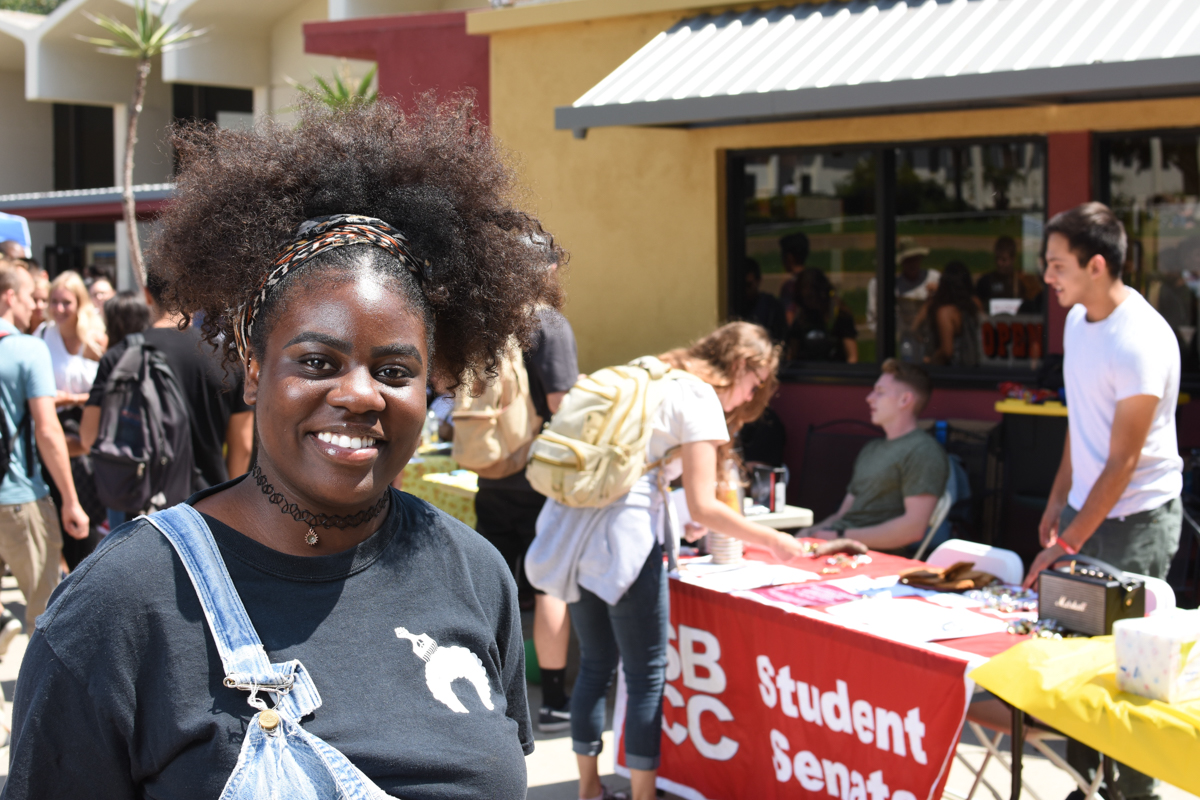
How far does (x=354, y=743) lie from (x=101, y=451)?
3709 mm

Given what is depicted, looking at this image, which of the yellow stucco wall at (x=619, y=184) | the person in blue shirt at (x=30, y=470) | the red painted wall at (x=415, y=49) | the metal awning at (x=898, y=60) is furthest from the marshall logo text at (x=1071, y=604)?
the red painted wall at (x=415, y=49)

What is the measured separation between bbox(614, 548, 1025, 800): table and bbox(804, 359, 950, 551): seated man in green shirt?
1173 millimetres

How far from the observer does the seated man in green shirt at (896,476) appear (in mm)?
5688

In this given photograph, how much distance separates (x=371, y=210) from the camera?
1714mm

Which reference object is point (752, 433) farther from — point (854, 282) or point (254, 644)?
point (254, 644)

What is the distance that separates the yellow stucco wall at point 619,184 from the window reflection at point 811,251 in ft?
0.91

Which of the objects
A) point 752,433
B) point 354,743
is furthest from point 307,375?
point 752,433

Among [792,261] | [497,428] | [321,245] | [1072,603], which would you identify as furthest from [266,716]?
[792,261]

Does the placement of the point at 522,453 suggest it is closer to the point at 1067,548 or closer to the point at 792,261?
the point at 1067,548

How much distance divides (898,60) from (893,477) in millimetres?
2280

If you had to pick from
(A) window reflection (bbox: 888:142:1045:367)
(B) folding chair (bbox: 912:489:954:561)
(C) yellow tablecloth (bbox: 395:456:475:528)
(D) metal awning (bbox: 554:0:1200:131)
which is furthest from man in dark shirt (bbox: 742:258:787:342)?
(C) yellow tablecloth (bbox: 395:456:475:528)

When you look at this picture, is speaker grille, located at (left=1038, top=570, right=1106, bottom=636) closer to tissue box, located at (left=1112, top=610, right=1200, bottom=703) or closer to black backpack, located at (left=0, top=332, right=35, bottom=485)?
tissue box, located at (left=1112, top=610, right=1200, bottom=703)

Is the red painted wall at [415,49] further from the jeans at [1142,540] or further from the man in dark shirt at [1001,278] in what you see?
the jeans at [1142,540]

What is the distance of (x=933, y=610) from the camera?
3.81 metres
